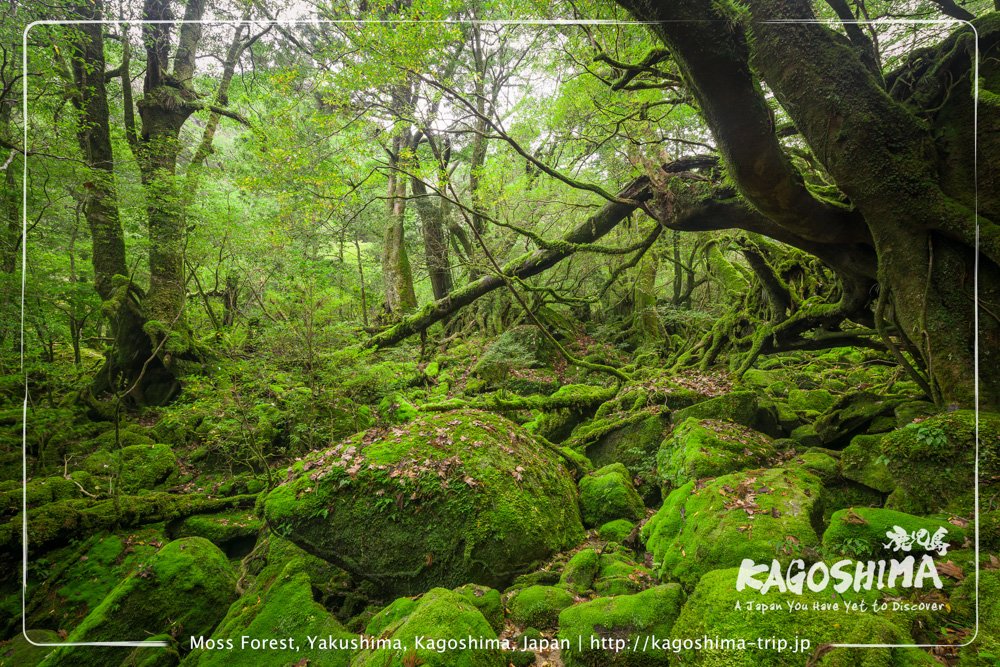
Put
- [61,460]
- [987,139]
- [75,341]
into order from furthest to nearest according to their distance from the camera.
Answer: [75,341] → [61,460] → [987,139]

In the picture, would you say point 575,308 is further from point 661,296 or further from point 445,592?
point 445,592

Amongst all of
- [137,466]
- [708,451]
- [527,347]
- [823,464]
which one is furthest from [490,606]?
[527,347]

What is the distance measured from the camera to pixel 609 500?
4.82 metres

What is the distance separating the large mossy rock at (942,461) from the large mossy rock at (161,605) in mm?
6190

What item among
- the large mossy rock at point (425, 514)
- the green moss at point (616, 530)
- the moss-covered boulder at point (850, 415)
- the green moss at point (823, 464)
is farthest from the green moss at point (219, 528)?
the moss-covered boulder at point (850, 415)

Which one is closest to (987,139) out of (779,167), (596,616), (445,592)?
(779,167)

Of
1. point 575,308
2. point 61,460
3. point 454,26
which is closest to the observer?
point 454,26

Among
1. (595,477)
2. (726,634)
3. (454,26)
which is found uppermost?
(454,26)

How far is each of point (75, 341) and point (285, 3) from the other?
8.74 meters

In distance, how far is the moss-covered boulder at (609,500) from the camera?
475 centimetres

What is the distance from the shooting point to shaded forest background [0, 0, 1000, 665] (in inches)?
125

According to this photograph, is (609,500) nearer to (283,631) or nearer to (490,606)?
(490,606)

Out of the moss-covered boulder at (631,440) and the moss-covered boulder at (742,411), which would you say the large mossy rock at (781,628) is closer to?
the moss-covered boulder at (631,440)

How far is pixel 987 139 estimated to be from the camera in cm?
323
